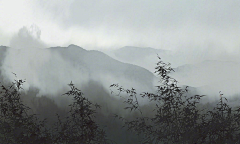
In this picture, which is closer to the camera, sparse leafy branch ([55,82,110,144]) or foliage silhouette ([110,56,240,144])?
foliage silhouette ([110,56,240,144])

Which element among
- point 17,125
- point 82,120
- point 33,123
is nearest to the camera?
point 17,125

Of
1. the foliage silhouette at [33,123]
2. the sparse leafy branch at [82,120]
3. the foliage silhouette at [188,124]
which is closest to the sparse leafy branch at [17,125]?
the foliage silhouette at [33,123]

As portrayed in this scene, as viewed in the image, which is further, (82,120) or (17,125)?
(82,120)

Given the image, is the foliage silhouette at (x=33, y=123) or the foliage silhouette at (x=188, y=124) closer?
the foliage silhouette at (x=188, y=124)

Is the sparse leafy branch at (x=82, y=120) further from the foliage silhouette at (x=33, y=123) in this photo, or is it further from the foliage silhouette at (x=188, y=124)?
the foliage silhouette at (x=188, y=124)

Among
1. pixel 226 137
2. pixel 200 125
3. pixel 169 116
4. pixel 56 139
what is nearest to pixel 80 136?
pixel 56 139

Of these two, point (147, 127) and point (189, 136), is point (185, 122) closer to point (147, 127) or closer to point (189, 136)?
point (189, 136)

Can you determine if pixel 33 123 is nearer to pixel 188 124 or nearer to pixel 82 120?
pixel 82 120

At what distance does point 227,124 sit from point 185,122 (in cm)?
157

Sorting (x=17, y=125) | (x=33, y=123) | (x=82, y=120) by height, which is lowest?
(x=17, y=125)

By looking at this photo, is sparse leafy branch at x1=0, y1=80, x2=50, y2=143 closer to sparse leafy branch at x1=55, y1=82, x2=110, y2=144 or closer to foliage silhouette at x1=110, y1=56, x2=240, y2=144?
sparse leafy branch at x1=55, y1=82, x2=110, y2=144

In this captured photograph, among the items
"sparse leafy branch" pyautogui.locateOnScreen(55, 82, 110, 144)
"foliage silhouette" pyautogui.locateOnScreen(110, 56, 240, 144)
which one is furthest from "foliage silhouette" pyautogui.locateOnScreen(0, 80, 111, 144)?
"foliage silhouette" pyautogui.locateOnScreen(110, 56, 240, 144)

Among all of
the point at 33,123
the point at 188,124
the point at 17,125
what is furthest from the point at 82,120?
the point at 188,124

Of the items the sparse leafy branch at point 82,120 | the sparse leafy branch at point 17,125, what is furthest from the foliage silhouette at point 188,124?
the sparse leafy branch at point 17,125
